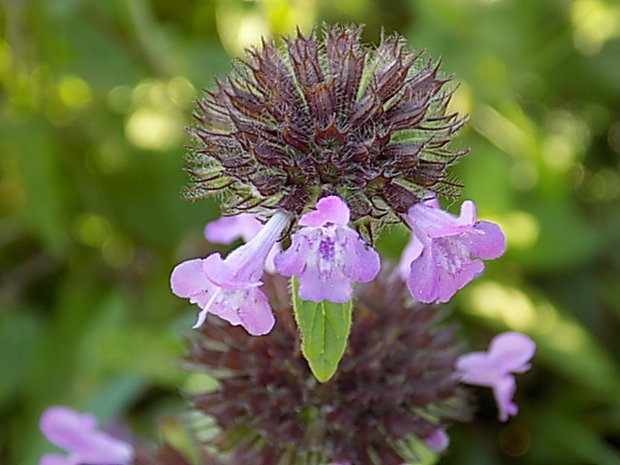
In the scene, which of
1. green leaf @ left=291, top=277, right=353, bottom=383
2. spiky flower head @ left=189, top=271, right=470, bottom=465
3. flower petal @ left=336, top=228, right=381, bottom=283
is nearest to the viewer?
flower petal @ left=336, top=228, right=381, bottom=283

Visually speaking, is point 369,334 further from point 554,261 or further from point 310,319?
point 554,261

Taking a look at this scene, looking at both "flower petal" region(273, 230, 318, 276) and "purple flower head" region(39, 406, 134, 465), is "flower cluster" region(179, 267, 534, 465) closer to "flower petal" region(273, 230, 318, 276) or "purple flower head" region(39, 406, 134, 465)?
"purple flower head" region(39, 406, 134, 465)

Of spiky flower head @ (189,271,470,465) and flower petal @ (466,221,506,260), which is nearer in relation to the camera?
flower petal @ (466,221,506,260)

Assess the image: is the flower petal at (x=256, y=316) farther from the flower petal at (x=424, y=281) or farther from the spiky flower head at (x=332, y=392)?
the spiky flower head at (x=332, y=392)

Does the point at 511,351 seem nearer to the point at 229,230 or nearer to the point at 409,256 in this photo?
the point at 409,256

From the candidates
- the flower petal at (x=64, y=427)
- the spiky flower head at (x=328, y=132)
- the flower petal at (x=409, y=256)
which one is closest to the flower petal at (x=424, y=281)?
the spiky flower head at (x=328, y=132)

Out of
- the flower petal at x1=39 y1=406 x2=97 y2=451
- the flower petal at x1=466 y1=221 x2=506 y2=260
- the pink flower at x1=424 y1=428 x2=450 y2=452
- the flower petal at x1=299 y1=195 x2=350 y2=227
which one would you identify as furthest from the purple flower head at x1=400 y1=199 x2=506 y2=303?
the flower petal at x1=39 y1=406 x2=97 y2=451
